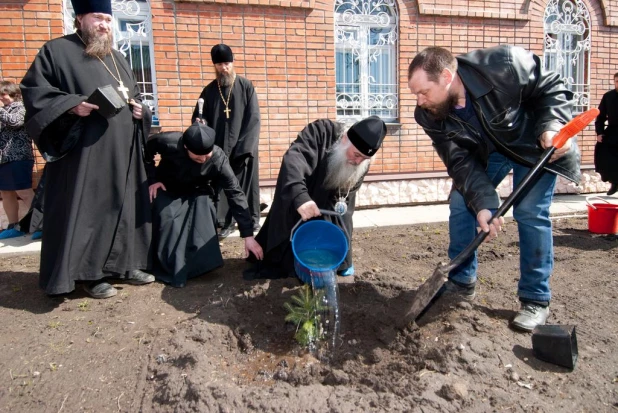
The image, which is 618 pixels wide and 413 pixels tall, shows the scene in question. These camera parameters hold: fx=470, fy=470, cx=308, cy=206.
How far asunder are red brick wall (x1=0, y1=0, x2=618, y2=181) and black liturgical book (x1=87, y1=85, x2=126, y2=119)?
264 centimetres

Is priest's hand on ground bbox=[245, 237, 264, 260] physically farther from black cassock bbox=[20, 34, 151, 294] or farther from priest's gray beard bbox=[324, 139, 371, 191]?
black cassock bbox=[20, 34, 151, 294]

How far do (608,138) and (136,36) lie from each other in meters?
6.54

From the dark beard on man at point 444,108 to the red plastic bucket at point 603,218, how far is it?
3120mm

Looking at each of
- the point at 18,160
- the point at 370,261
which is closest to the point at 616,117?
the point at 370,261

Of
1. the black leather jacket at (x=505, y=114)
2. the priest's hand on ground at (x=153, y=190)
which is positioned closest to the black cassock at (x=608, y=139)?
the black leather jacket at (x=505, y=114)

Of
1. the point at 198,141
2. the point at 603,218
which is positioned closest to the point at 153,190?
the point at 198,141

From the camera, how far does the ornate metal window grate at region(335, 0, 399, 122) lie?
657 centimetres

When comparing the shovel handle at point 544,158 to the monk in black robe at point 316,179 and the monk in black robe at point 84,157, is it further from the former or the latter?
the monk in black robe at point 84,157

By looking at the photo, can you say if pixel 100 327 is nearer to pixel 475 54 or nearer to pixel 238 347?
pixel 238 347

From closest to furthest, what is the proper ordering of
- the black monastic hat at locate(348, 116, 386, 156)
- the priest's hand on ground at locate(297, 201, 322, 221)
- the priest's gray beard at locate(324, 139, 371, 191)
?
the priest's hand on ground at locate(297, 201, 322, 221), the black monastic hat at locate(348, 116, 386, 156), the priest's gray beard at locate(324, 139, 371, 191)

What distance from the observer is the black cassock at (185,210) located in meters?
3.84

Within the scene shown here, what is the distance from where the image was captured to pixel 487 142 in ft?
9.89

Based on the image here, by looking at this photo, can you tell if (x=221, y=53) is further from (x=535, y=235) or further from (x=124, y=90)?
(x=535, y=235)

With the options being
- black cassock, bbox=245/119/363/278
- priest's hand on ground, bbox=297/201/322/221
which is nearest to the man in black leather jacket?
black cassock, bbox=245/119/363/278
